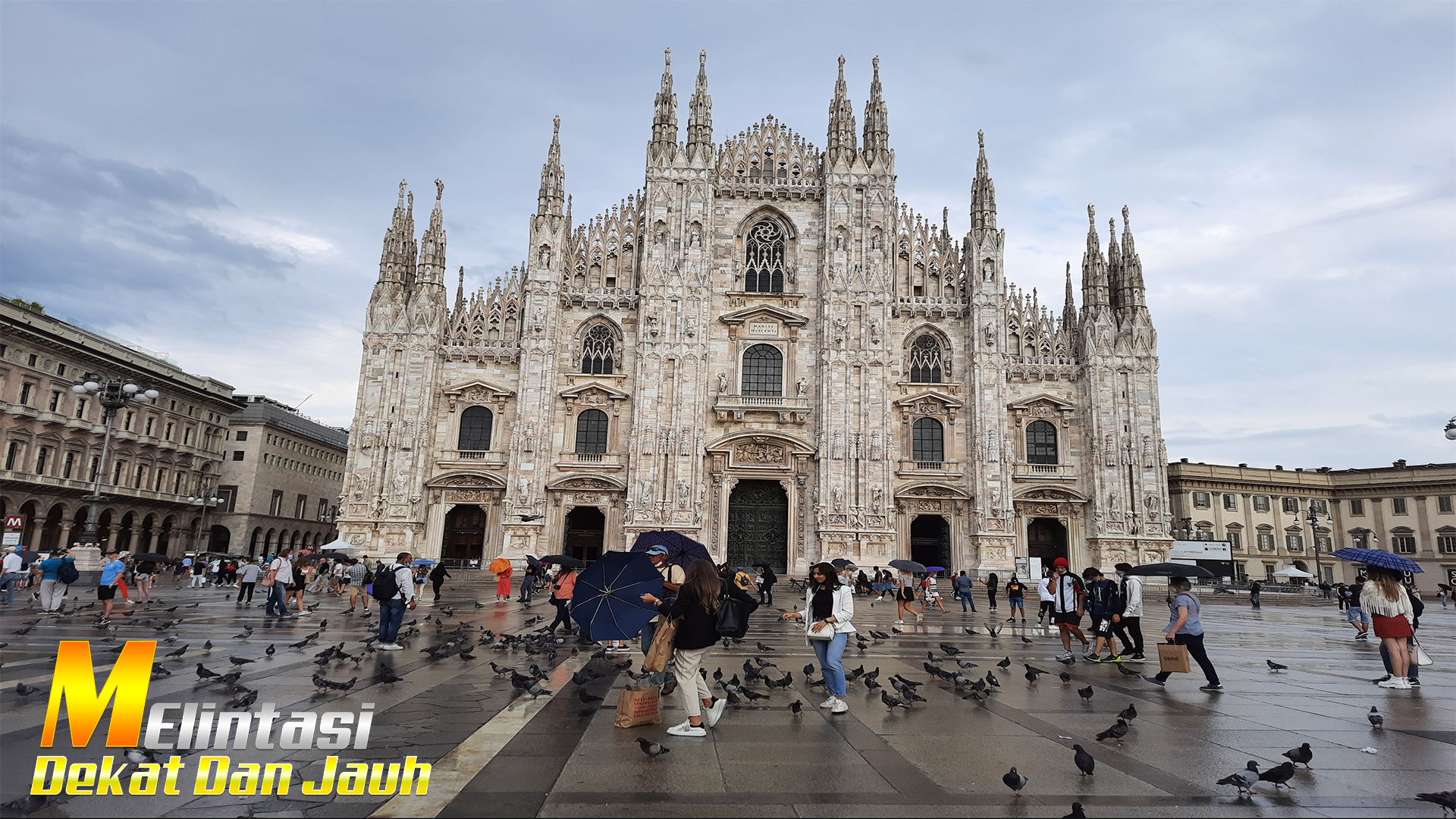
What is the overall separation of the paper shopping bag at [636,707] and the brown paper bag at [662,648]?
10.0 inches

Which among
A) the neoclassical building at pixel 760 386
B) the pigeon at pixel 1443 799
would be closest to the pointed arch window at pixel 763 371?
the neoclassical building at pixel 760 386

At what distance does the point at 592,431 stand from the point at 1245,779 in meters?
33.9

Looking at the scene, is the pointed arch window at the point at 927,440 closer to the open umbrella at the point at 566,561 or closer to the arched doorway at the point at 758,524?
the arched doorway at the point at 758,524

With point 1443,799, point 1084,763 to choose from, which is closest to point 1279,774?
point 1443,799

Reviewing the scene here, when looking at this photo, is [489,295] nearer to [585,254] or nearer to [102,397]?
[585,254]

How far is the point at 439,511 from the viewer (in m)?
36.8

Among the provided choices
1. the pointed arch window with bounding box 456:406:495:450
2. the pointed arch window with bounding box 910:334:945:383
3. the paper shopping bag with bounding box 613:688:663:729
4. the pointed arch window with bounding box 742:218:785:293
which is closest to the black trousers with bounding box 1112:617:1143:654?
the paper shopping bag with bounding box 613:688:663:729

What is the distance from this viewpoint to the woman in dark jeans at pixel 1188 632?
9.77 metres

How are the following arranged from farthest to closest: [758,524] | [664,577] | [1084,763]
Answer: [758,524] → [664,577] → [1084,763]

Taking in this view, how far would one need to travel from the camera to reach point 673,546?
8617 mm

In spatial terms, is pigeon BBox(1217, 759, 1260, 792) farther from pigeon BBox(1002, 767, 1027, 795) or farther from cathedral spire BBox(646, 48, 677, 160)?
cathedral spire BBox(646, 48, 677, 160)

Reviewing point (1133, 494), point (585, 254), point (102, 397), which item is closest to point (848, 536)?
point (1133, 494)

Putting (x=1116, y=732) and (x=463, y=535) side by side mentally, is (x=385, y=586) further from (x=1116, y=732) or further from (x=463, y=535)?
(x=463, y=535)

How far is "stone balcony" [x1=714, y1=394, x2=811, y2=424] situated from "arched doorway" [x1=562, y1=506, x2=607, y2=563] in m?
7.52
